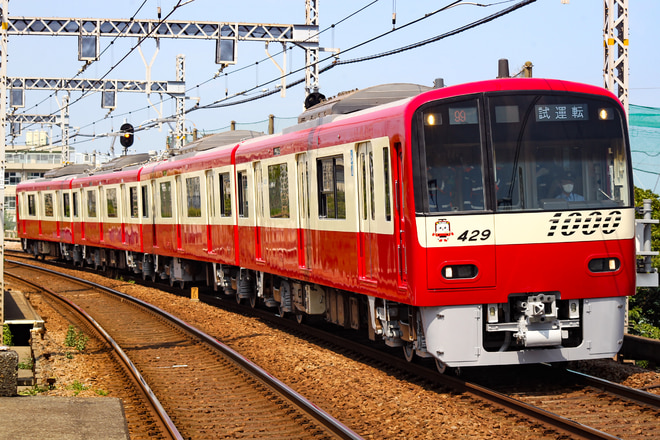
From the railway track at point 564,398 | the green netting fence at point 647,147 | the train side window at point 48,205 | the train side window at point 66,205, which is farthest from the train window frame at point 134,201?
the railway track at point 564,398

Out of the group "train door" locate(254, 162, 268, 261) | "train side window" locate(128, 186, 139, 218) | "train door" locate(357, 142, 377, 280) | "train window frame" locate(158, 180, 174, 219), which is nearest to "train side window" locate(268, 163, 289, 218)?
"train door" locate(254, 162, 268, 261)

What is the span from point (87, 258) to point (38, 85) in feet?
46.9

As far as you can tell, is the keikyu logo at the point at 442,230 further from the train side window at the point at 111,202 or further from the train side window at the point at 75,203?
the train side window at the point at 75,203

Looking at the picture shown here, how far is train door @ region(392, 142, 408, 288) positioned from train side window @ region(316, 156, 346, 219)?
1.94 m

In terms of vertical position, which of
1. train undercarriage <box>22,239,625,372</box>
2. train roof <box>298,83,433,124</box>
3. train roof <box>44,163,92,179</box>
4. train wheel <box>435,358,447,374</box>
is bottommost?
train wheel <box>435,358,447,374</box>

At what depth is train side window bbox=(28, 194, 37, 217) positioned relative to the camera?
120 feet

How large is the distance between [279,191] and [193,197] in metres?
5.97

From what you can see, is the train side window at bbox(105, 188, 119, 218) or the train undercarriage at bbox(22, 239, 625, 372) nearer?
the train undercarriage at bbox(22, 239, 625, 372)

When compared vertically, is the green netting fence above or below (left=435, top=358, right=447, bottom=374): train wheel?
above

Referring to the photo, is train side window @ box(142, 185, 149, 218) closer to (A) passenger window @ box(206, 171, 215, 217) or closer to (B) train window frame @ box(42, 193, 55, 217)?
(A) passenger window @ box(206, 171, 215, 217)

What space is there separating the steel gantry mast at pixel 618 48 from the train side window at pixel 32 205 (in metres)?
29.1

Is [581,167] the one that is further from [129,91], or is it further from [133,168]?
[129,91]

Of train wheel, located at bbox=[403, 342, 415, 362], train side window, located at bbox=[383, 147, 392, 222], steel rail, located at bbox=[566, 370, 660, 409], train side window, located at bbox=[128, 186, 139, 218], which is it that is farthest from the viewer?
train side window, located at bbox=[128, 186, 139, 218]

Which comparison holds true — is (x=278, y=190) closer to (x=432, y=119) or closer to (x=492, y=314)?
(x=432, y=119)
